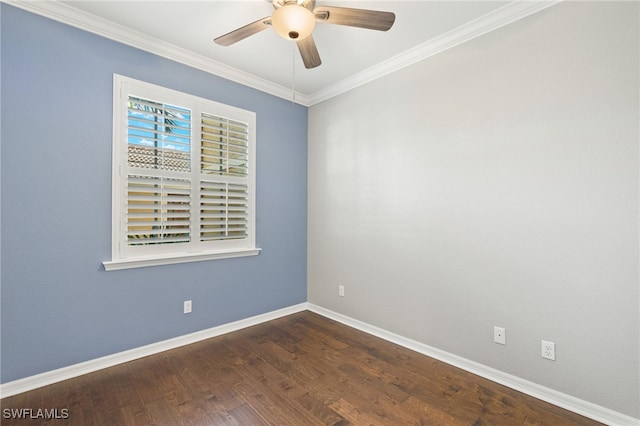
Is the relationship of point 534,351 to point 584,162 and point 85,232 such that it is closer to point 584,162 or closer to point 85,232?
point 584,162

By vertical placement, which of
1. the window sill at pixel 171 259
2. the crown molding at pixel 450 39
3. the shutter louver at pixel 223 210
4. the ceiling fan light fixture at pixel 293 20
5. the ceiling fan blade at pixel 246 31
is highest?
the crown molding at pixel 450 39

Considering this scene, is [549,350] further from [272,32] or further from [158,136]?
[158,136]

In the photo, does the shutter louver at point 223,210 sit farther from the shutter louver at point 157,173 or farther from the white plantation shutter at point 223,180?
the shutter louver at point 157,173

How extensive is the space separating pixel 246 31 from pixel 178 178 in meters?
1.42

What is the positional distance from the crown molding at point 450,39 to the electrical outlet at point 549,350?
2258 millimetres

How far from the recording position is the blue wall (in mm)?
1949

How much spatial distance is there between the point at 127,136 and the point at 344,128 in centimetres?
212

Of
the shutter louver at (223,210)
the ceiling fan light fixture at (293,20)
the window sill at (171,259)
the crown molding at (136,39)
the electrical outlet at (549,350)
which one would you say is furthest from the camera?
the shutter louver at (223,210)

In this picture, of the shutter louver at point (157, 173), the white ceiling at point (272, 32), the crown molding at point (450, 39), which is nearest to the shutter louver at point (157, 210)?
the shutter louver at point (157, 173)

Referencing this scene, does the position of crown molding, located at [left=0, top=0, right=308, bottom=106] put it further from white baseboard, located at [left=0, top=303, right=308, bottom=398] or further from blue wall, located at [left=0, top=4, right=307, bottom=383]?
white baseboard, located at [left=0, top=303, right=308, bottom=398]

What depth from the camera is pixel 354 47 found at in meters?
2.57

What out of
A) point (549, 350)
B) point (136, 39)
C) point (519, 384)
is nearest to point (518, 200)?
point (549, 350)

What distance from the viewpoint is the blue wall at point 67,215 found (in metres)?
1.95

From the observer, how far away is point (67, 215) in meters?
2.14
